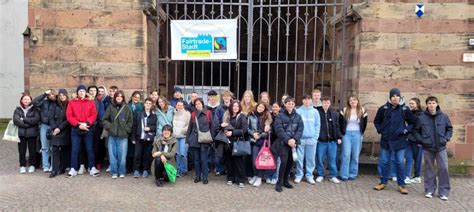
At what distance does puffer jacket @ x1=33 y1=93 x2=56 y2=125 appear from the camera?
7402mm

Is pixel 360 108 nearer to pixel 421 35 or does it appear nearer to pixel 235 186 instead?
pixel 421 35

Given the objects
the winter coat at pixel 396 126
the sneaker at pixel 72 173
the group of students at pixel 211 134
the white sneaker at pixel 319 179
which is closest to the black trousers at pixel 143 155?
the group of students at pixel 211 134

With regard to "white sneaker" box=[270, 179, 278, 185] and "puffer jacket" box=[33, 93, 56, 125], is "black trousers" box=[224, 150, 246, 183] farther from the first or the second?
"puffer jacket" box=[33, 93, 56, 125]

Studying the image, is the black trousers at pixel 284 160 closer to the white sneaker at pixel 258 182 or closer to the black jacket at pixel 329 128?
the white sneaker at pixel 258 182

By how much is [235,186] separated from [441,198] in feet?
10.6

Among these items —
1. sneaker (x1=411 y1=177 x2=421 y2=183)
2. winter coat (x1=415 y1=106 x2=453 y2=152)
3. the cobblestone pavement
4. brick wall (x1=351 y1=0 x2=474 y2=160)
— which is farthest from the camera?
brick wall (x1=351 y1=0 x2=474 y2=160)

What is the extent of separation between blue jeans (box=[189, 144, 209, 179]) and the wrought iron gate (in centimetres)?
183

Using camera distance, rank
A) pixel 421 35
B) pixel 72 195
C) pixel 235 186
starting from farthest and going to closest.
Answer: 1. pixel 421 35
2. pixel 235 186
3. pixel 72 195

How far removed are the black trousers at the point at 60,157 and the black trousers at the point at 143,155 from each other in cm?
127

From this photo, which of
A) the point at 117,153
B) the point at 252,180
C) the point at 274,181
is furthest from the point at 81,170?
the point at 274,181

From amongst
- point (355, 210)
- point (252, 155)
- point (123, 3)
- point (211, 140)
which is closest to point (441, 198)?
point (355, 210)

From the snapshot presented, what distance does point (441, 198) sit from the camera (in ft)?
21.1

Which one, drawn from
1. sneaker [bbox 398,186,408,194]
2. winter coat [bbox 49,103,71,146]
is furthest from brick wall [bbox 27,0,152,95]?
sneaker [bbox 398,186,408,194]

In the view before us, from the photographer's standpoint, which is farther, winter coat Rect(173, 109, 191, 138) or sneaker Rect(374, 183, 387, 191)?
winter coat Rect(173, 109, 191, 138)
